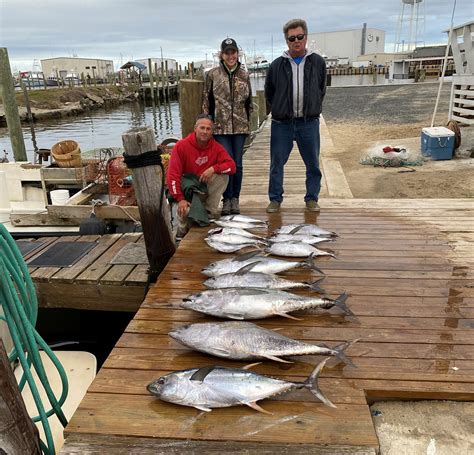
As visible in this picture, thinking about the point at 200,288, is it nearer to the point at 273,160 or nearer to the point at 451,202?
the point at 273,160

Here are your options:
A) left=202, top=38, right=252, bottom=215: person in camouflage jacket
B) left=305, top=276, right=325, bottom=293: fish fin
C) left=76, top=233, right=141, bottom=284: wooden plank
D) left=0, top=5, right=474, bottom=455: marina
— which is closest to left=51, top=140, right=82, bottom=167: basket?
left=0, top=5, right=474, bottom=455: marina

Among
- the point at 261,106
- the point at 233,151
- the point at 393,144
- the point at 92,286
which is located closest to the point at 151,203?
the point at 92,286

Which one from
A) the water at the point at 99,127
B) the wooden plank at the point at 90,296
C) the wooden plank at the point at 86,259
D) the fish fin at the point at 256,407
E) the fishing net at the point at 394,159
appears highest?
the fish fin at the point at 256,407

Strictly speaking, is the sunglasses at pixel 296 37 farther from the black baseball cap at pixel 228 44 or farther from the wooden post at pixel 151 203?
the wooden post at pixel 151 203

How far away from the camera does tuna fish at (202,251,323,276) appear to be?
146 inches

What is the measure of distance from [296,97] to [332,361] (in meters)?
3.33

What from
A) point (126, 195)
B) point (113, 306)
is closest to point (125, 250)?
point (113, 306)

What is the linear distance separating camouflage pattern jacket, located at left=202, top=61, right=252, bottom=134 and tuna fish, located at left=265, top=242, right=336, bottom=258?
1738 millimetres

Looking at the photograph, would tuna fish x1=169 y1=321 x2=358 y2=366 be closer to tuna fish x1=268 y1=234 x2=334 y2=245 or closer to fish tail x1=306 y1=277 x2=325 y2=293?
fish tail x1=306 y1=277 x2=325 y2=293

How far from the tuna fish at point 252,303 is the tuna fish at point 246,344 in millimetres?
266

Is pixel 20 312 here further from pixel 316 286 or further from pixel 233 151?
pixel 233 151

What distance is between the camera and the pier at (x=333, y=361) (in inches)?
82.7

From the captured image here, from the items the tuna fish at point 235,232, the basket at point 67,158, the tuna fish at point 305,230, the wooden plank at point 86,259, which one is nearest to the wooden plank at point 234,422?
the tuna fish at point 235,232

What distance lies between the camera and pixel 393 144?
39.8ft
